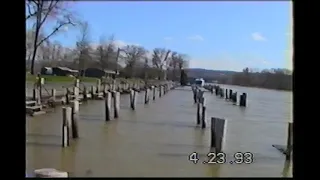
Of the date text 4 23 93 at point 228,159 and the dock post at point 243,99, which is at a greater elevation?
the dock post at point 243,99

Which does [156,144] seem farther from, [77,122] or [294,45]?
[294,45]

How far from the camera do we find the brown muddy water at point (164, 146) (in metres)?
2.94

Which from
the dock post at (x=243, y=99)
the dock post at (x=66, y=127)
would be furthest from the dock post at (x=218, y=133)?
the dock post at (x=66, y=127)

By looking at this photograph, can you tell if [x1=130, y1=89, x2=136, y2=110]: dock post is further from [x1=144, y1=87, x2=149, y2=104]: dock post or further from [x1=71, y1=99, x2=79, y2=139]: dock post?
[x1=71, y1=99, x2=79, y2=139]: dock post

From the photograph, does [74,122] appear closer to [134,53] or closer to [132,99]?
[134,53]

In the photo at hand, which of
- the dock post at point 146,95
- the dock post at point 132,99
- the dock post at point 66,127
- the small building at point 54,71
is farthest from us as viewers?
the dock post at point 146,95

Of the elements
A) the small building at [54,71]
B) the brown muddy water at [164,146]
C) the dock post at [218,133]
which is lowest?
the brown muddy water at [164,146]

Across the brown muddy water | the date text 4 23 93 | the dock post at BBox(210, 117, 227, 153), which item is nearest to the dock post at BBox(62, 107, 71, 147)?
the brown muddy water

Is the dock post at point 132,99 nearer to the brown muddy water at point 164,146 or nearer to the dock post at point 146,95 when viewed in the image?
the dock post at point 146,95

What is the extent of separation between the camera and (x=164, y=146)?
14.7 ft

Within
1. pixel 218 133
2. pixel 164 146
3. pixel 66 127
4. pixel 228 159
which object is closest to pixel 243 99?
pixel 164 146

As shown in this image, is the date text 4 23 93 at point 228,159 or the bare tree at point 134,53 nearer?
the date text 4 23 93 at point 228,159

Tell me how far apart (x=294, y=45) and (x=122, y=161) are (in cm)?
318
